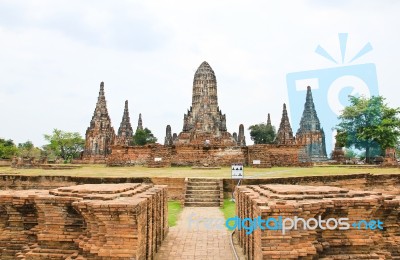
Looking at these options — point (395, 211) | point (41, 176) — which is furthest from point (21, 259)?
point (41, 176)

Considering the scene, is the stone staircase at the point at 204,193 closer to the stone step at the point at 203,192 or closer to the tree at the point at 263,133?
the stone step at the point at 203,192

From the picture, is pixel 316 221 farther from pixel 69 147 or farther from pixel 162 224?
pixel 69 147

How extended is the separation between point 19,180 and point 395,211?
1236 centimetres

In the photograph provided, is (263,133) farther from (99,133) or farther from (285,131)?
(99,133)

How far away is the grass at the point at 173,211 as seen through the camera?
929 centimetres

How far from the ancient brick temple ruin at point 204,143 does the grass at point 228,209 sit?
8480 mm

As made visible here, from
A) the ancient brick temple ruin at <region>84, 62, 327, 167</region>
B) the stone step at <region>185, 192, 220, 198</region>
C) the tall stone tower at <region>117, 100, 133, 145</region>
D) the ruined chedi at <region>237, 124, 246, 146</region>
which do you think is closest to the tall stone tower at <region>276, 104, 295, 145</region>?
the ancient brick temple ruin at <region>84, 62, 327, 167</region>

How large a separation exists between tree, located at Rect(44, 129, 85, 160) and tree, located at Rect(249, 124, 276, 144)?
2804cm

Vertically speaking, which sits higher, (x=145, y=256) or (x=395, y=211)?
(x=395, y=211)

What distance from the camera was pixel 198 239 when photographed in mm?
7465

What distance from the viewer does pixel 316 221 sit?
15.9ft

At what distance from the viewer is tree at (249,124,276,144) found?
191ft

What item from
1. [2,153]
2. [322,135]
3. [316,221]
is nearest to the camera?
[316,221]

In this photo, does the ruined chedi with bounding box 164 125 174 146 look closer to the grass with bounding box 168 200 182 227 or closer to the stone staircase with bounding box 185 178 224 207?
the stone staircase with bounding box 185 178 224 207
